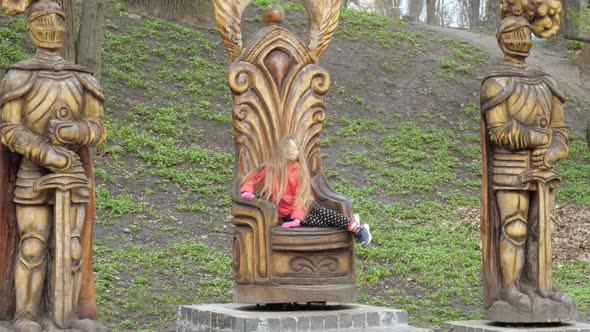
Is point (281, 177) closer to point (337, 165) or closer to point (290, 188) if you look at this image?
point (290, 188)

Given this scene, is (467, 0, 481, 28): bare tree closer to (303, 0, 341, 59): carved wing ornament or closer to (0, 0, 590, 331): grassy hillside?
(0, 0, 590, 331): grassy hillside

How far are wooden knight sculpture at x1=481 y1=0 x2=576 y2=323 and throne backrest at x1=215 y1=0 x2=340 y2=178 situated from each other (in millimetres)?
1499

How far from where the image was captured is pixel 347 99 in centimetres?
1895

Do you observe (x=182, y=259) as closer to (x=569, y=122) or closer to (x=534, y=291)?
(x=534, y=291)

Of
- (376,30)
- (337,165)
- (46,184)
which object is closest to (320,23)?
(46,184)

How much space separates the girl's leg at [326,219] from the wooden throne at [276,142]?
0.07 metres

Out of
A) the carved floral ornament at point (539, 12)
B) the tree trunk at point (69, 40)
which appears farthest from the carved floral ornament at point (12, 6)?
the tree trunk at point (69, 40)

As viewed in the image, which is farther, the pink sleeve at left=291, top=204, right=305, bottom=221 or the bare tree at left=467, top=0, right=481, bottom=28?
the bare tree at left=467, top=0, right=481, bottom=28

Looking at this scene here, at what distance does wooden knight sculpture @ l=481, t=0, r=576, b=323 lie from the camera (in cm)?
923

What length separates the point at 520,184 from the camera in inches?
366

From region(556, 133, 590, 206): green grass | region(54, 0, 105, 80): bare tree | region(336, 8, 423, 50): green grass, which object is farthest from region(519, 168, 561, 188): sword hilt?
region(336, 8, 423, 50): green grass

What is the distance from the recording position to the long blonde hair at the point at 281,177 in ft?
29.6

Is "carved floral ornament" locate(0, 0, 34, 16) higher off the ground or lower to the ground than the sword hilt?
higher

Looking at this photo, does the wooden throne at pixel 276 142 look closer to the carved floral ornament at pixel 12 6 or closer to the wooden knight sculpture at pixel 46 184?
the wooden knight sculpture at pixel 46 184
